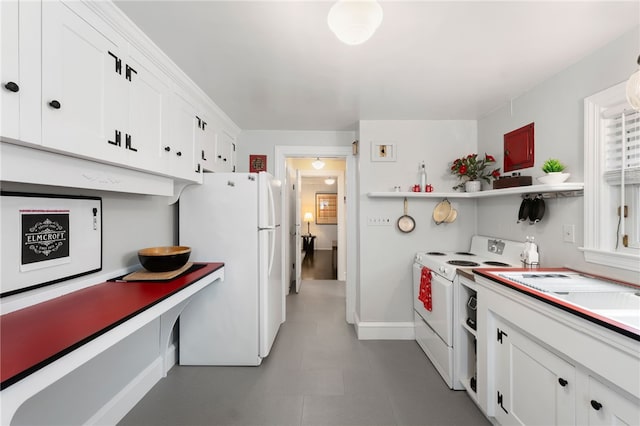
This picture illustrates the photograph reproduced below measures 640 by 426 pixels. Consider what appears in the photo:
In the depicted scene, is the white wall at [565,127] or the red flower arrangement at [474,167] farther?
the red flower arrangement at [474,167]

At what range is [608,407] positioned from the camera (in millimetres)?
995

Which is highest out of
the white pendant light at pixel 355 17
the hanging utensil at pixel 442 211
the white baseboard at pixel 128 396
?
the white pendant light at pixel 355 17

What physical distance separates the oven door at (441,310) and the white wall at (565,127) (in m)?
0.74

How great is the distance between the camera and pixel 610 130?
160cm

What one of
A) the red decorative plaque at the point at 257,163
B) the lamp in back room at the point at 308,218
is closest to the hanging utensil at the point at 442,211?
the red decorative plaque at the point at 257,163

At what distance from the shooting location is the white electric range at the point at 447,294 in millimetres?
2043

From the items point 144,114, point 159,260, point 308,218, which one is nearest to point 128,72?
point 144,114

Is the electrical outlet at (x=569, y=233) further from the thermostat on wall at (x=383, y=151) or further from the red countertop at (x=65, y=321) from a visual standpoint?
the red countertop at (x=65, y=321)

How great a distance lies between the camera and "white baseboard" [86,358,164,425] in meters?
1.61

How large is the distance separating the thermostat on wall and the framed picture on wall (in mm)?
5875

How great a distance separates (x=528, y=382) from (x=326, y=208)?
7.56m

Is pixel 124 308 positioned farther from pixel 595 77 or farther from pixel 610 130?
pixel 595 77

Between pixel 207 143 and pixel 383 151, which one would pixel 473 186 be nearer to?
pixel 383 151

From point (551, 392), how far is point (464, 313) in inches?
31.2
